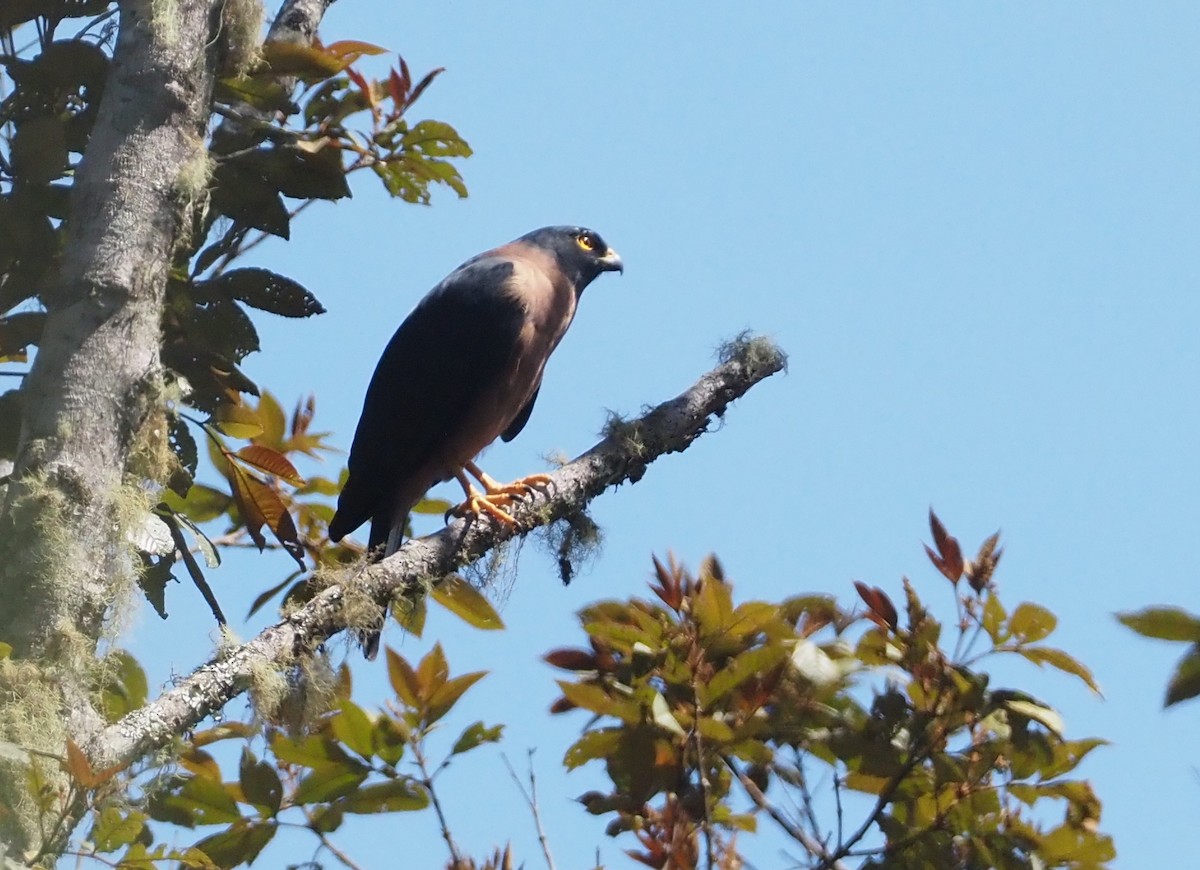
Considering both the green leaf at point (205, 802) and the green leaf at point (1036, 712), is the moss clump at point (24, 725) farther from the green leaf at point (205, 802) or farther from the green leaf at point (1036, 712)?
the green leaf at point (1036, 712)

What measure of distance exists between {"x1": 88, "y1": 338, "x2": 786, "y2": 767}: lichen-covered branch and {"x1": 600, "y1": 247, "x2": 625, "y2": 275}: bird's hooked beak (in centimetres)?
229

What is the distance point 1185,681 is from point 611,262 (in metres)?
4.74

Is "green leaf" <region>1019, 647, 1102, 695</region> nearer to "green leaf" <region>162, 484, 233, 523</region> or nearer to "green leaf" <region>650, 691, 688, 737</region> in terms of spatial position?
"green leaf" <region>650, 691, 688, 737</region>

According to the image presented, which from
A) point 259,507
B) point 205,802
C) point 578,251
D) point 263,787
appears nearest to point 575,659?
point 263,787

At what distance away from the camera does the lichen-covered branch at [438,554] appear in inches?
98.1

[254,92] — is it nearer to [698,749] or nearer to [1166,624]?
[698,749]

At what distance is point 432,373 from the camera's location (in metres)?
4.90

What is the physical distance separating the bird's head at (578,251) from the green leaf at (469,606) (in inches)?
100

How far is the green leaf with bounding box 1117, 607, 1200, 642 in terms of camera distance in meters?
1.47

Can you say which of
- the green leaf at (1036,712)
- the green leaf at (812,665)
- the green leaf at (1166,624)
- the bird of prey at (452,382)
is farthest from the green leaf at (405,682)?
the bird of prey at (452,382)

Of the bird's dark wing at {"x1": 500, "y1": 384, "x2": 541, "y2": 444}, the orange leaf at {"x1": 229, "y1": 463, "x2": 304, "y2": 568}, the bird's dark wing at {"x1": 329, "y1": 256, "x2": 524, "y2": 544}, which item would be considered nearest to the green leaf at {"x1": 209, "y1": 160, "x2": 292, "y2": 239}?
the orange leaf at {"x1": 229, "y1": 463, "x2": 304, "y2": 568}

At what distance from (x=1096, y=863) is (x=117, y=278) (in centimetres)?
211

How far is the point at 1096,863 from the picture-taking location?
234 cm

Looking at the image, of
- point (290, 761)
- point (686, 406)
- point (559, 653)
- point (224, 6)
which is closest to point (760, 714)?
point (559, 653)
